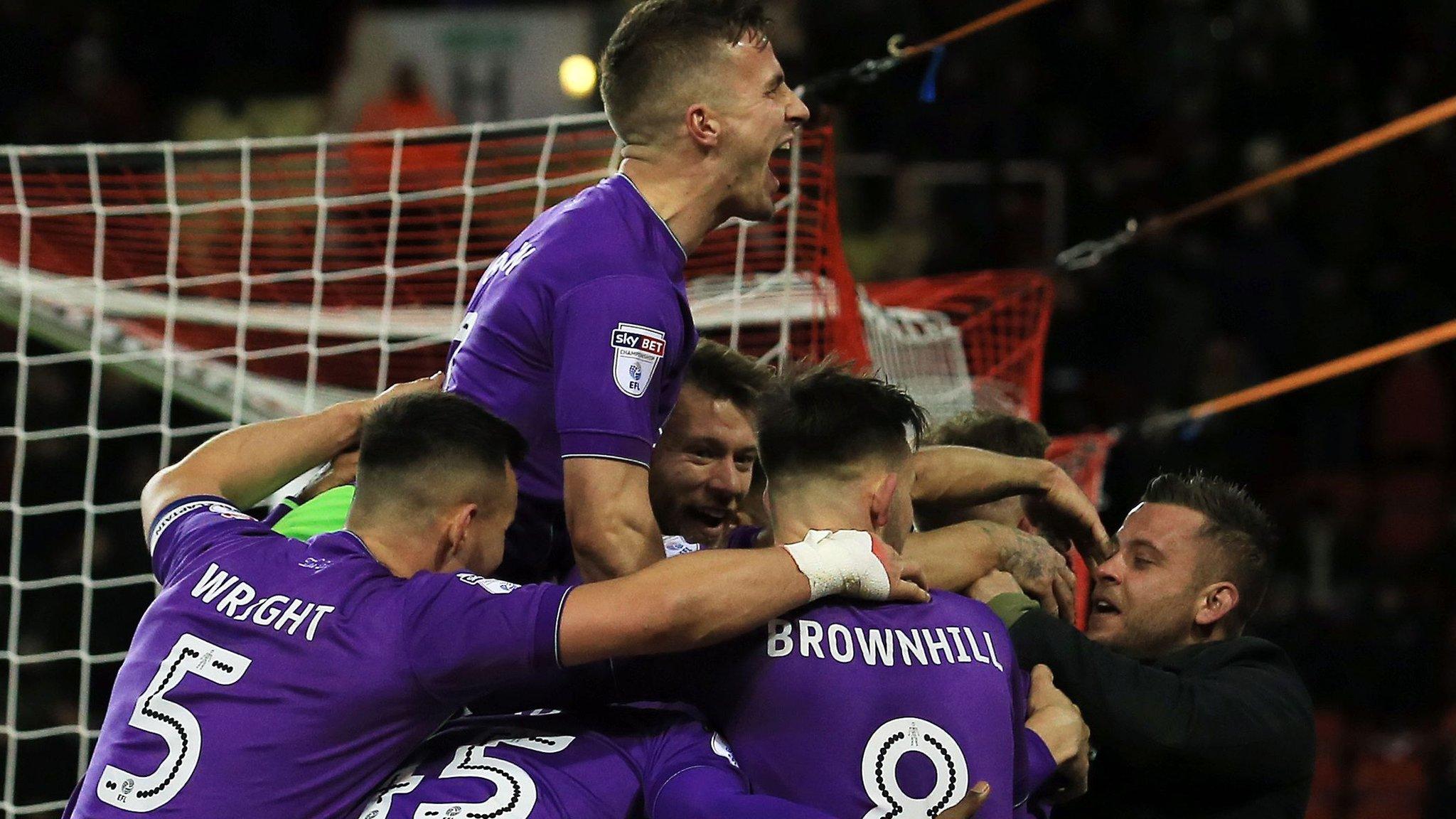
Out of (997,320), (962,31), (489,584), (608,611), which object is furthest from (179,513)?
(997,320)

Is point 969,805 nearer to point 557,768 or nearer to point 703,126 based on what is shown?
point 557,768

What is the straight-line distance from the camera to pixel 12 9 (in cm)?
1130

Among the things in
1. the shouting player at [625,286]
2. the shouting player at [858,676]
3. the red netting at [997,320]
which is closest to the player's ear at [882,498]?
the shouting player at [858,676]

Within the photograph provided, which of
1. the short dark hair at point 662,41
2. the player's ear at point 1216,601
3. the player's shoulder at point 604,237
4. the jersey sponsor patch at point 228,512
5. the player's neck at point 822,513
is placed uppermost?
the short dark hair at point 662,41

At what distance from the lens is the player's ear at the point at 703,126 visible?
3195 mm

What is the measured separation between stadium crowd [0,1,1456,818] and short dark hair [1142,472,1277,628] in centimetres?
355

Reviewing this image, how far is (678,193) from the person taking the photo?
320cm

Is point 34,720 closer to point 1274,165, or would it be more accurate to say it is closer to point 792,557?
point 792,557

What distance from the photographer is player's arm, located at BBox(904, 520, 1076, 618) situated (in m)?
3.26

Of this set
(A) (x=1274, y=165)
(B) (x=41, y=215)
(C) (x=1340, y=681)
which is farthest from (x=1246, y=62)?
(B) (x=41, y=215)

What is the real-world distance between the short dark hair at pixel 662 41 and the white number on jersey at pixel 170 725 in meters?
1.26

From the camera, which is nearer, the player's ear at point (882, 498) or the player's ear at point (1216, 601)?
the player's ear at point (882, 498)

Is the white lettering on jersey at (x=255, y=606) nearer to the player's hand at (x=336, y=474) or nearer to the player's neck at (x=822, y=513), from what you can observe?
the player's hand at (x=336, y=474)

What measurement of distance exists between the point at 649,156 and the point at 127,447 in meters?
6.28
